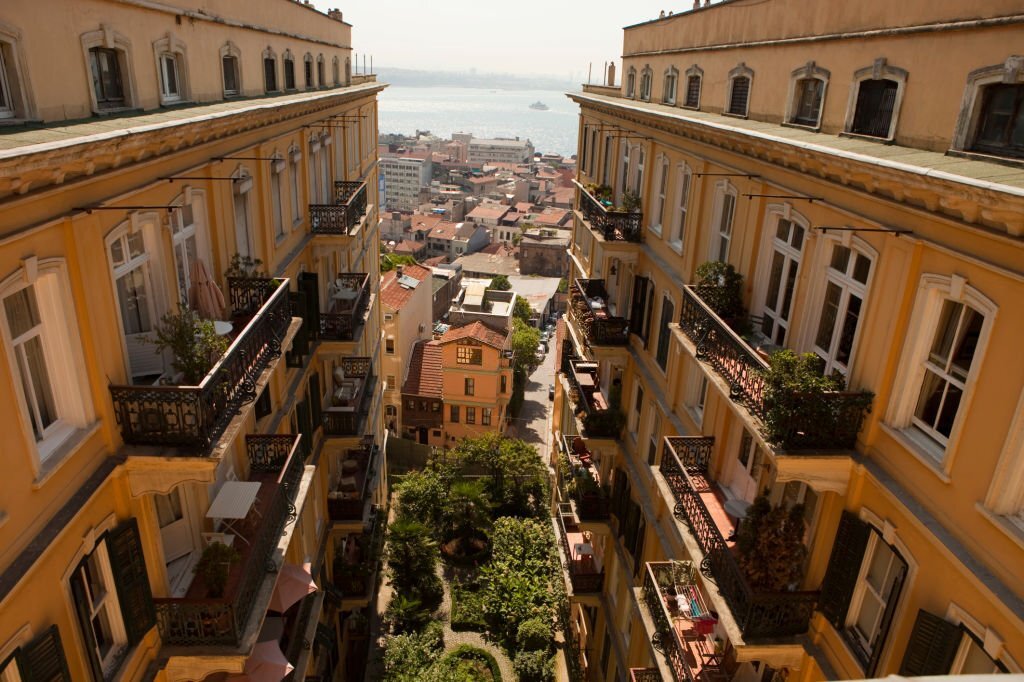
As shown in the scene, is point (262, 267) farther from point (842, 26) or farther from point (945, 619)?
point (945, 619)

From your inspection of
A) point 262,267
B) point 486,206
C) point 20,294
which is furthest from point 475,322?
point 486,206

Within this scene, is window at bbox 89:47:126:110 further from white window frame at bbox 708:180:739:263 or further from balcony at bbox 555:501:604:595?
balcony at bbox 555:501:604:595

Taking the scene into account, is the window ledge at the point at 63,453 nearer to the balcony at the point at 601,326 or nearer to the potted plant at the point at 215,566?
the potted plant at the point at 215,566

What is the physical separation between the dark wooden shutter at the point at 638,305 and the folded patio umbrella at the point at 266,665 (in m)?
12.9

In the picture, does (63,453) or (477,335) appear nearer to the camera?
(63,453)

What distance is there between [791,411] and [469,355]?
1347 inches

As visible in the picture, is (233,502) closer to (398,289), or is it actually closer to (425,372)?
(425,372)

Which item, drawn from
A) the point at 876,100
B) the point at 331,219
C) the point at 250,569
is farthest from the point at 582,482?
the point at 876,100

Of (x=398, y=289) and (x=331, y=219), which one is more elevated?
(x=331, y=219)

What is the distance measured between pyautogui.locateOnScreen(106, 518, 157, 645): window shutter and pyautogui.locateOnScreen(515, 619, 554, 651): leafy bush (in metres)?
18.2

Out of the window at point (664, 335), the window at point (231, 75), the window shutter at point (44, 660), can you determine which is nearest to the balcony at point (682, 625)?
the window at point (664, 335)

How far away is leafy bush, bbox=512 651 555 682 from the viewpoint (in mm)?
24350

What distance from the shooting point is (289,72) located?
20.2 meters

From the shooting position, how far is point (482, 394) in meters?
43.5
